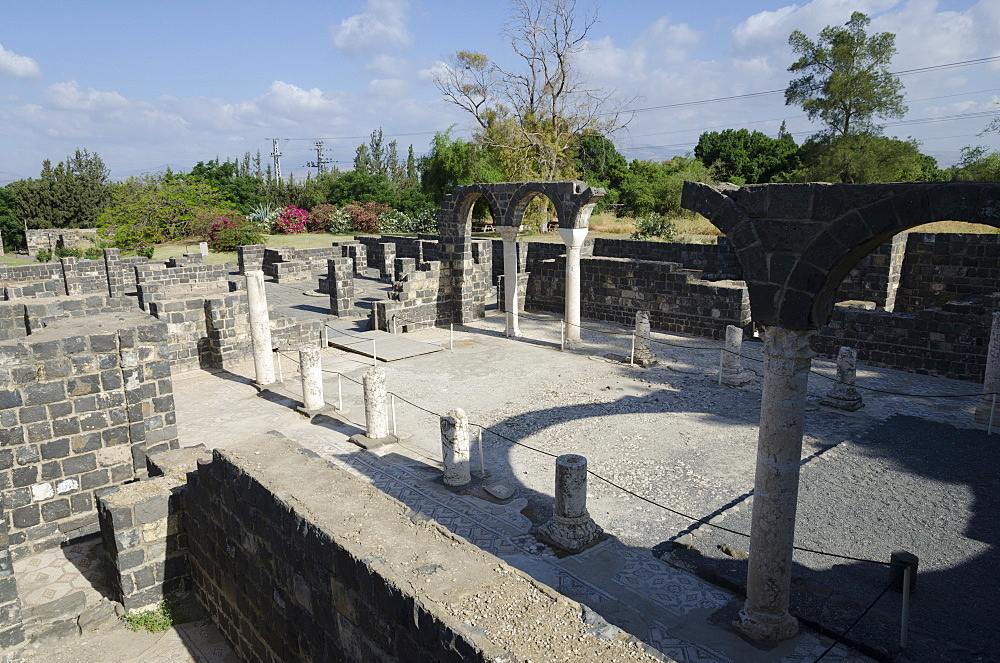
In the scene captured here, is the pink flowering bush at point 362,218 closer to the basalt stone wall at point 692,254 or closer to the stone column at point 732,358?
the basalt stone wall at point 692,254

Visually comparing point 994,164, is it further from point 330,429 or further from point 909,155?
point 330,429

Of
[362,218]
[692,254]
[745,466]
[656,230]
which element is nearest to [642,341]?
[745,466]

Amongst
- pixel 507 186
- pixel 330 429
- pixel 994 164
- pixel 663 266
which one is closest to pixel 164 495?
pixel 330 429

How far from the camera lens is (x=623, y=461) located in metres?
8.57

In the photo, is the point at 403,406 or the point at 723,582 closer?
the point at 723,582

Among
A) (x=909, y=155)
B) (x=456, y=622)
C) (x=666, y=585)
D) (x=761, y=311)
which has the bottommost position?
(x=666, y=585)

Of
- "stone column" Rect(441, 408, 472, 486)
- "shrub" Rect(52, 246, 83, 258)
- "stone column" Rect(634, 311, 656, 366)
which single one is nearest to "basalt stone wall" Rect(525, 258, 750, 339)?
"stone column" Rect(634, 311, 656, 366)

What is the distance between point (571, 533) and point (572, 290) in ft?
28.7

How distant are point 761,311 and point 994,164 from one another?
2835cm

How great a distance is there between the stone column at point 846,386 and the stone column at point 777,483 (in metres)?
6.08

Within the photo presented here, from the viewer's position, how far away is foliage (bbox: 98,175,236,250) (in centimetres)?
3325

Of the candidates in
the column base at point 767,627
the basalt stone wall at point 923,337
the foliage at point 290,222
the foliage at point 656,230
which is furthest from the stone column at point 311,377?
the foliage at point 290,222

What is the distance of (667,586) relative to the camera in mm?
5840

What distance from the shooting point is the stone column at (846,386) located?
10.2 m
